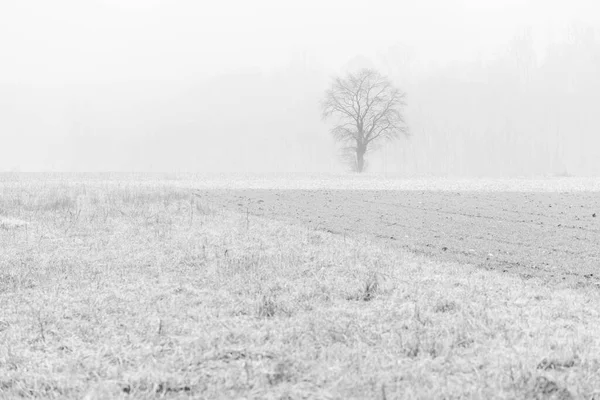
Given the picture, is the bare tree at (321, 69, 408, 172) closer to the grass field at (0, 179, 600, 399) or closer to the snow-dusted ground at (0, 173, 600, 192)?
the snow-dusted ground at (0, 173, 600, 192)

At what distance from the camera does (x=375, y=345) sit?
5914mm

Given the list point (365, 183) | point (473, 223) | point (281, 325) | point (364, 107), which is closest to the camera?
point (281, 325)

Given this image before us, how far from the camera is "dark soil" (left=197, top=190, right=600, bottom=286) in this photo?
417 inches

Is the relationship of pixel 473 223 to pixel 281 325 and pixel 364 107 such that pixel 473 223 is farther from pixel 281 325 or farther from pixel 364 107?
pixel 364 107

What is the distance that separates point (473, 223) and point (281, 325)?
1038 centimetres

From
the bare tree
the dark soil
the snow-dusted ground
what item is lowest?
the dark soil

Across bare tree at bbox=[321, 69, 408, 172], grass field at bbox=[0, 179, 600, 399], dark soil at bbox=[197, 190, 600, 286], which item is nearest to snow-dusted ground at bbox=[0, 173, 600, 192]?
dark soil at bbox=[197, 190, 600, 286]

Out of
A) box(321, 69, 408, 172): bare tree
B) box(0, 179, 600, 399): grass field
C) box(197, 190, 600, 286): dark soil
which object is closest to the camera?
box(0, 179, 600, 399): grass field

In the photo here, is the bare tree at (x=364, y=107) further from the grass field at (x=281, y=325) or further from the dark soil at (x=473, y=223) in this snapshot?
the grass field at (x=281, y=325)

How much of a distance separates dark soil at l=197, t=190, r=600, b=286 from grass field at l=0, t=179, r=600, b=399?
103cm

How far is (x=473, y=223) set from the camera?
625 inches

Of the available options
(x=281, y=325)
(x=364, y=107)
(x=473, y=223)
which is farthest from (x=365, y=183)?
(x=281, y=325)

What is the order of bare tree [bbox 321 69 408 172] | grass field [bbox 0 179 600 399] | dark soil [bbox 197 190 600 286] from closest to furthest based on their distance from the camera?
grass field [bbox 0 179 600 399], dark soil [bbox 197 190 600 286], bare tree [bbox 321 69 408 172]

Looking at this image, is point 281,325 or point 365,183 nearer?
point 281,325
